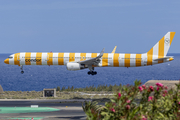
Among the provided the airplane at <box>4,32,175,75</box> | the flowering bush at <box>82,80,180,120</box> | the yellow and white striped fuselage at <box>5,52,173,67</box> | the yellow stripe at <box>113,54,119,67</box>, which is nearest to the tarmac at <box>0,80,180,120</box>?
the airplane at <box>4,32,175,75</box>

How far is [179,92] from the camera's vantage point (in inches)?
672

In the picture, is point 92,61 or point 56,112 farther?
point 92,61

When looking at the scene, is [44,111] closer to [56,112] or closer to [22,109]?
[56,112]

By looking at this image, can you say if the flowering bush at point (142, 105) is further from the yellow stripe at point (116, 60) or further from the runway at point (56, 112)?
the yellow stripe at point (116, 60)

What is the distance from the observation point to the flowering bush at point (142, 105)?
15156 millimetres

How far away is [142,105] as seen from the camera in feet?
52.6

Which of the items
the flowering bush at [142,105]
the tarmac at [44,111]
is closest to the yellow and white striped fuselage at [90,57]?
the tarmac at [44,111]

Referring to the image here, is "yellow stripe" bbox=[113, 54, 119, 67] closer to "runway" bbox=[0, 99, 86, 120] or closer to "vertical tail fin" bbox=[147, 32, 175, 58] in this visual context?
"vertical tail fin" bbox=[147, 32, 175, 58]

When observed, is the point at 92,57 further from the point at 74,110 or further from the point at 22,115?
the point at 22,115

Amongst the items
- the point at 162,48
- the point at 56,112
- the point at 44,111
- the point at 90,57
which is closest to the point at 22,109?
the point at 44,111

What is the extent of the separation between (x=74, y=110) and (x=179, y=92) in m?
27.5

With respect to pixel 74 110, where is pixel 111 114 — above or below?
above

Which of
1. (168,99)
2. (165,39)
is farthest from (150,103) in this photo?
(165,39)

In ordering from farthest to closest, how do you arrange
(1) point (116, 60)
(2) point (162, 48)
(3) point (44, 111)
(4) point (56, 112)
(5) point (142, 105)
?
1. (2) point (162, 48)
2. (1) point (116, 60)
3. (3) point (44, 111)
4. (4) point (56, 112)
5. (5) point (142, 105)
